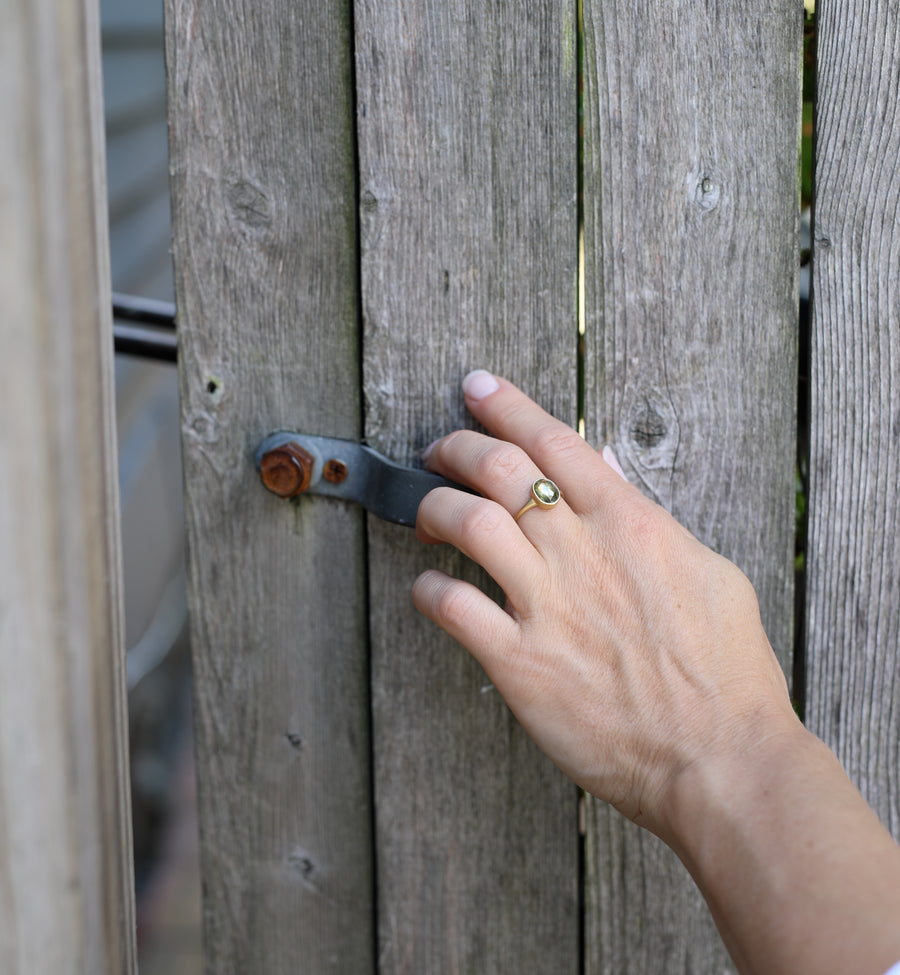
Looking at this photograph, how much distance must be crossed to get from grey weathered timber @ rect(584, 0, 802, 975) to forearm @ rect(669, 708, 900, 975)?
9.9 inches

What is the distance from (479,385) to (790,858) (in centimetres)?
48

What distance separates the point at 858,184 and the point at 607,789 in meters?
0.62

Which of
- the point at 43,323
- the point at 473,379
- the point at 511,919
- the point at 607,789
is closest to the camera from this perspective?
the point at 43,323

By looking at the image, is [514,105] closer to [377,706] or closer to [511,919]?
[377,706]

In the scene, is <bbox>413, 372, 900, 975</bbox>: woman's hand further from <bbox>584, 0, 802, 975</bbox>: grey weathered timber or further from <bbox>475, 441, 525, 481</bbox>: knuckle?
<bbox>584, 0, 802, 975</bbox>: grey weathered timber

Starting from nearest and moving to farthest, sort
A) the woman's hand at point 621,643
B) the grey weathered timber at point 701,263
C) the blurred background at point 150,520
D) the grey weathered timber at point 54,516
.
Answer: the grey weathered timber at point 54,516
the woman's hand at point 621,643
the grey weathered timber at point 701,263
the blurred background at point 150,520

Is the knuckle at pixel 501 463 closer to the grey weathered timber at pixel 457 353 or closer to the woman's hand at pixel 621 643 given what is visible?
the woman's hand at pixel 621 643

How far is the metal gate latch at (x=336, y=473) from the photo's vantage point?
748 millimetres

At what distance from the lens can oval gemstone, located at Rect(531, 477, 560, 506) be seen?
661 millimetres

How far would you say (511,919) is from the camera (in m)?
0.86

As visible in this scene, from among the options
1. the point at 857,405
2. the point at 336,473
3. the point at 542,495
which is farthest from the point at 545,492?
the point at 857,405

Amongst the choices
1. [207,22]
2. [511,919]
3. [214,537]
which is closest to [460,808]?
[511,919]

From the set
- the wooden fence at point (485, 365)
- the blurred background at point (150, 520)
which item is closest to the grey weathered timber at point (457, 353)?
the wooden fence at point (485, 365)

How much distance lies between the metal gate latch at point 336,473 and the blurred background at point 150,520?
1726 millimetres
